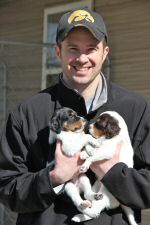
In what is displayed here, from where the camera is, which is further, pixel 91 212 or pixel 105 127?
pixel 105 127

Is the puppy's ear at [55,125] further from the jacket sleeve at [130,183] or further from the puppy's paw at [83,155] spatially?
the jacket sleeve at [130,183]

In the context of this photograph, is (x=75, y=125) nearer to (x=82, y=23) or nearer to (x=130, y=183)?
(x=130, y=183)

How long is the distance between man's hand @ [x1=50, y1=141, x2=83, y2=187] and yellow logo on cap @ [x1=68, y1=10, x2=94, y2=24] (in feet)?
2.13

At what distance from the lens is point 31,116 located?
2.72 m

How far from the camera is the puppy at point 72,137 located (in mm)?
2592

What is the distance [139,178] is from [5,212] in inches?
186

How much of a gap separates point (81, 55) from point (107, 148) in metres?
0.50

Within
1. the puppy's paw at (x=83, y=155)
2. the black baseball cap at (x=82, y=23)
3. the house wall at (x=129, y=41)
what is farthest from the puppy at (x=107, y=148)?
the house wall at (x=129, y=41)

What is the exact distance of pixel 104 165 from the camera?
2.59m

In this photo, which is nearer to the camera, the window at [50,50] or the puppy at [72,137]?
the puppy at [72,137]

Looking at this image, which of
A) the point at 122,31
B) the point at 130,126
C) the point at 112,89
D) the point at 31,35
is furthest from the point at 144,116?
the point at 31,35

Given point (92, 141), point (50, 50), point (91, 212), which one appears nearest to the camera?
point (91, 212)

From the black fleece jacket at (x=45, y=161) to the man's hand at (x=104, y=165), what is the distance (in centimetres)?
4

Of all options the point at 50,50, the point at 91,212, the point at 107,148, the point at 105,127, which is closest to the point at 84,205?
the point at 91,212
